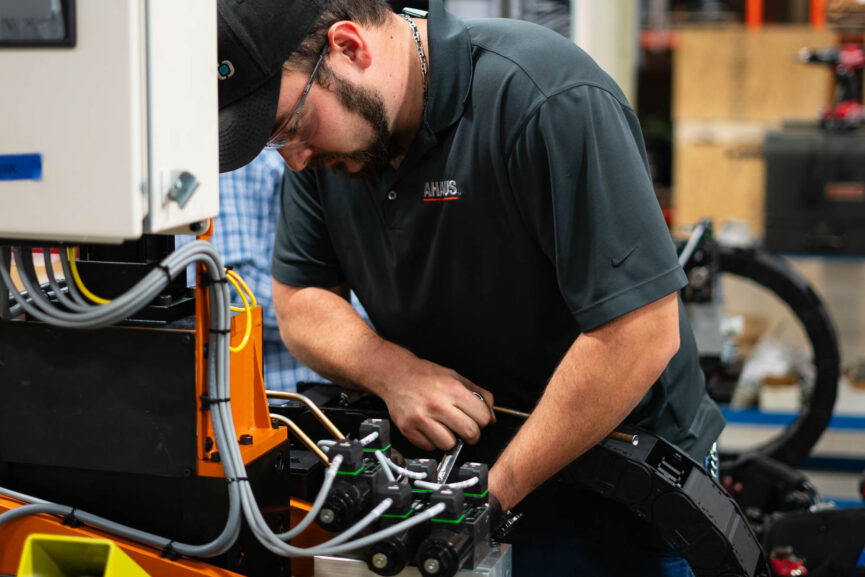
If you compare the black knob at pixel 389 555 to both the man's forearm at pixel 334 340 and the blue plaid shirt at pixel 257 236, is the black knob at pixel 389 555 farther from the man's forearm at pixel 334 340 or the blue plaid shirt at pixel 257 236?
the blue plaid shirt at pixel 257 236

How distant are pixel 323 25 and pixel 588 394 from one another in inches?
22.6

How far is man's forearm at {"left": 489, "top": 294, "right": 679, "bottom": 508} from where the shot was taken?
49.8 inches

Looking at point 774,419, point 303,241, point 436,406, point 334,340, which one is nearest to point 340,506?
point 436,406

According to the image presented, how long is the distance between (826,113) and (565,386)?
261cm

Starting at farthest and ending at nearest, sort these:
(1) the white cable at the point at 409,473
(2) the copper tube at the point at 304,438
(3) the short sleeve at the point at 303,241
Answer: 1. (3) the short sleeve at the point at 303,241
2. (2) the copper tube at the point at 304,438
3. (1) the white cable at the point at 409,473

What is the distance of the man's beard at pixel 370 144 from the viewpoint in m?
1.31

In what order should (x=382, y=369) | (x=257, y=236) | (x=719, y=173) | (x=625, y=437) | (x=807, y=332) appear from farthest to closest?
A: (x=719, y=173), (x=807, y=332), (x=257, y=236), (x=382, y=369), (x=625, y=437)

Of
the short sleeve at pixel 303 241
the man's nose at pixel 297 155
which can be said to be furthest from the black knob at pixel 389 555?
the short sleeve at pixel 303 241

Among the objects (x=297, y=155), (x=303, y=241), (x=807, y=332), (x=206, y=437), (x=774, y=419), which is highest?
(x=297, y=155)

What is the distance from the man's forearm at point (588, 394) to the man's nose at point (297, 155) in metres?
0.44

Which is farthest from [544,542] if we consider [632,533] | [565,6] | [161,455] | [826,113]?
[826,113]

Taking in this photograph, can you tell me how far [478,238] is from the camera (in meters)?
1.41

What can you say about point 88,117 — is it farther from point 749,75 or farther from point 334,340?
point 749,75

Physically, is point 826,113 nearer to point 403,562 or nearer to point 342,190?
point 342,190
